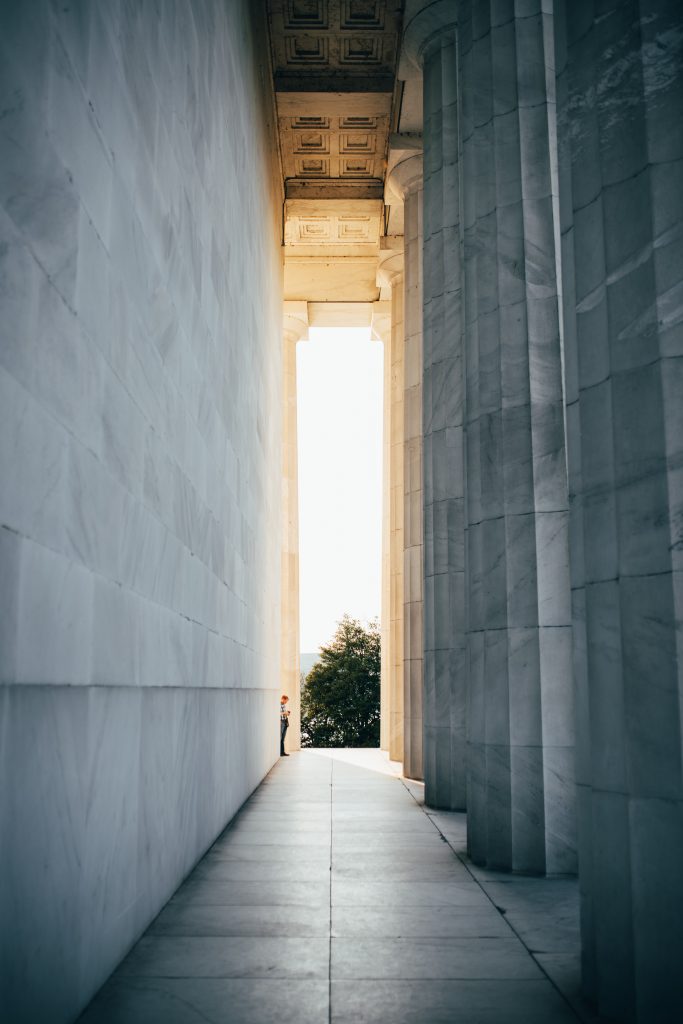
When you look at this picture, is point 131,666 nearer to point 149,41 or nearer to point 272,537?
point 149,41

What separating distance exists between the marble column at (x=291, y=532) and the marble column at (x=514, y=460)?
26348mm

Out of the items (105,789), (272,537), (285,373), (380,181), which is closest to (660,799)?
(105,789)

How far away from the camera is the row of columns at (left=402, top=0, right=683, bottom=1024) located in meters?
7.09

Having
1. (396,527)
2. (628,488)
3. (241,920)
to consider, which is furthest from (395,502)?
(628,488)

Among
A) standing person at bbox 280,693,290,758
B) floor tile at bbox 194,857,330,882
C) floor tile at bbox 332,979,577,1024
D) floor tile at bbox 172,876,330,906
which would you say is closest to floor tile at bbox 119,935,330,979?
floor tile at bbox 332,979,577,1024

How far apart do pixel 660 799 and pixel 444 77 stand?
63.0 ft

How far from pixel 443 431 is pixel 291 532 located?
74.0 feet

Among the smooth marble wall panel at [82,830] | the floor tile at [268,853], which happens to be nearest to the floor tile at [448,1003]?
the smooth marble wall panel at [82,830]

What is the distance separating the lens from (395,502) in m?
38.0

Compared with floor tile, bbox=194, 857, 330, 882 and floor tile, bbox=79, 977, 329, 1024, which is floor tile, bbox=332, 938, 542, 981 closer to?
floor tile, bbox=79, 977, 329, 1024

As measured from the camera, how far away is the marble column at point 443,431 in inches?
778

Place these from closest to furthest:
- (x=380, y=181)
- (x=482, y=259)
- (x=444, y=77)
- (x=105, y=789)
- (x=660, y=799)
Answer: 1. (x=660, y=799)
2. (x=105, y=789)
3. (x=482, y=259)
4. (x=444, y=77)
5. (x=380, y=181)

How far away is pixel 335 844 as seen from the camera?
15336 millimetres

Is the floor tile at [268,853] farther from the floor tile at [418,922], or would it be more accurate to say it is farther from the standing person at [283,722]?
the standing person at [283,722]
